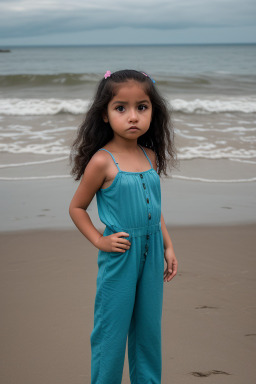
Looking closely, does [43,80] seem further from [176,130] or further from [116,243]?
[116,243]

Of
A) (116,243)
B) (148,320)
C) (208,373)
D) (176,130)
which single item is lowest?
(208,373)

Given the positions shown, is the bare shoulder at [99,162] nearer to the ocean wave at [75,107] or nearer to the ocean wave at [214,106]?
the ocean wave at [75,107]

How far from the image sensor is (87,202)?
185cm

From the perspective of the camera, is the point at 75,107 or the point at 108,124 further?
the point at 75,107

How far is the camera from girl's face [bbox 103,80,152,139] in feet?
5.79

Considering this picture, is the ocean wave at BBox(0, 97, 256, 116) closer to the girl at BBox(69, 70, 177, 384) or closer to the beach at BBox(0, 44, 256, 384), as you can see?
the beach at BBox(0, 44, 256, 384)

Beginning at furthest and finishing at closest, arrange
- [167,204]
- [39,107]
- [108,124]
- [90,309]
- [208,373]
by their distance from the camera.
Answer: [39,107] → [167,204] → [90,309] → [208,373] → [108,124]

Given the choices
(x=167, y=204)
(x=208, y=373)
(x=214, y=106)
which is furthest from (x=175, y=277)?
(x=214, y=106)

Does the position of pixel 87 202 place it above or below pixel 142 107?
below

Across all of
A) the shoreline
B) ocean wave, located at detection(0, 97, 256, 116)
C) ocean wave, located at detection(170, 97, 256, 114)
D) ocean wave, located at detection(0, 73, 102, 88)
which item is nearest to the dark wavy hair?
the shoreline

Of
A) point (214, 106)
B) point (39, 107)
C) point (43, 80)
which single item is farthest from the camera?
point (43, 80)

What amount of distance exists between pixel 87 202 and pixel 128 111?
394 millimetres

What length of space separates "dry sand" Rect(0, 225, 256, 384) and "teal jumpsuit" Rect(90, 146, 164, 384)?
2.01 ft

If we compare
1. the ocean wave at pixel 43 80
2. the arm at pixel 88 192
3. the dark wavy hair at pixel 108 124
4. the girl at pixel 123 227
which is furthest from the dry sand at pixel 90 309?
the ocean wave at pixel 43 80
